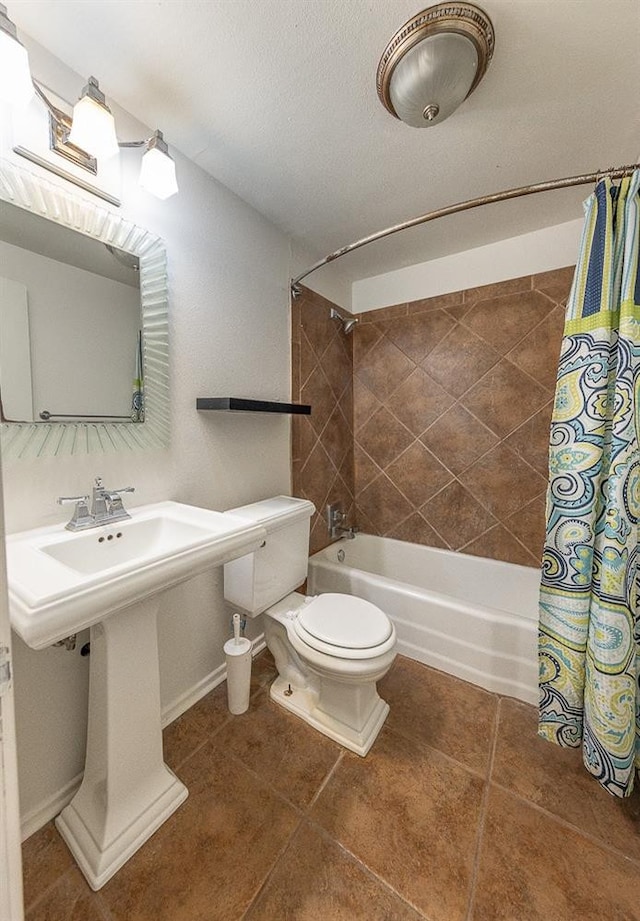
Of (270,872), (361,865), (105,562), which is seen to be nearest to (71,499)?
(105,562)

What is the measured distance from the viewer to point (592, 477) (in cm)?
101

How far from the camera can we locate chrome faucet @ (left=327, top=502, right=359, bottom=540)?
2230 mm

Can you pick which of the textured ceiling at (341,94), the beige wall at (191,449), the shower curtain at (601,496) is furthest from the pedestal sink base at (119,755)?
the textured ceiling at (341,94)

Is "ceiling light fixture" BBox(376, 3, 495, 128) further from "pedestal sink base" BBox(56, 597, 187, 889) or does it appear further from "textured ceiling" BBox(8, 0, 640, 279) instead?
"pedestal sink base" BBox(56, 597, 187, 889)

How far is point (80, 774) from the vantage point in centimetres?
110

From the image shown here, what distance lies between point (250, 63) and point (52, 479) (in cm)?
136

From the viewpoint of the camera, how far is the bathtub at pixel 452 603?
1.47 meters

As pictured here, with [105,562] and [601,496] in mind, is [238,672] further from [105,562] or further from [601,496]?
[601,496]

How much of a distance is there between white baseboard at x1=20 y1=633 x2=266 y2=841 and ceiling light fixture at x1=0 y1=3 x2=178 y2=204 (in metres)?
1.87

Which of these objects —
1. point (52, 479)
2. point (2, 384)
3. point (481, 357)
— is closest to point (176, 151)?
point (2, 384)

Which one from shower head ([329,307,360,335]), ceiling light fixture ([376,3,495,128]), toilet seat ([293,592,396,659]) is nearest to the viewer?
ceiling light fixture ([376,3,495,128])

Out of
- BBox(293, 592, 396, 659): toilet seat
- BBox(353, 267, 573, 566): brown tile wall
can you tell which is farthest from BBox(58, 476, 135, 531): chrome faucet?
BBox(353, 267, 573, 566): brown tile wall

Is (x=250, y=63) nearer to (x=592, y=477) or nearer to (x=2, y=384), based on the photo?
(x=2, y=384)

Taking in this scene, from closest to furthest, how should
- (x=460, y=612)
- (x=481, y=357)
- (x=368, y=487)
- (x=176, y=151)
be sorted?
(x=176, y=151)
(x=460, y=612)
(x=481, y=357)
(x=368, y=487)
